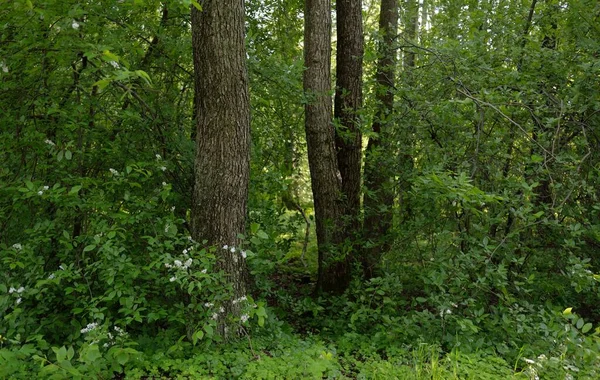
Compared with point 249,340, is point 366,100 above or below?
above

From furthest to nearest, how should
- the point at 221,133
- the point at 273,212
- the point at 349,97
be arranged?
the point at 349,97
the point at 273,212
the point at 221,133

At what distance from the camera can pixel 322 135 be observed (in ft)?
20.1

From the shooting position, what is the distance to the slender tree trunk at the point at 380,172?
5762mm

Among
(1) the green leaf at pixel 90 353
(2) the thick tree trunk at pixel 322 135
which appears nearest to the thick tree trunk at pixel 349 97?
(2) the thick tree trunk at pixel 322 135

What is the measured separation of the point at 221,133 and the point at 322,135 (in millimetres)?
1965

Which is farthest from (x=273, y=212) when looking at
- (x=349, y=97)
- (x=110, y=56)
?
(x=110, y=56)

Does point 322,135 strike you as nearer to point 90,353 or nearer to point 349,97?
point 349,97

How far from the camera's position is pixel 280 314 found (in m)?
5.68

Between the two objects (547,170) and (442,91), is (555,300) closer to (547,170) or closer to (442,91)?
(547,170)

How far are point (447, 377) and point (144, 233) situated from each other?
8.97 feet

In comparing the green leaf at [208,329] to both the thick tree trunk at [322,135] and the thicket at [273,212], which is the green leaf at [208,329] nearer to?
the thicket at [273,212]

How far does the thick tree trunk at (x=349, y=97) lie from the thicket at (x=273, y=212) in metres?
0.30

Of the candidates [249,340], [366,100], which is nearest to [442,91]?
[366,100]

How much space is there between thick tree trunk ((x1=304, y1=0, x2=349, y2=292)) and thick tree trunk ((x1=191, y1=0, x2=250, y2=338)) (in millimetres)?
1698
